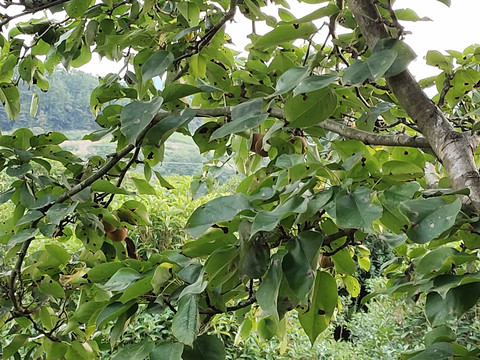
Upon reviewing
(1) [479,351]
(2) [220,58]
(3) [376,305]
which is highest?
(2) [220,58]

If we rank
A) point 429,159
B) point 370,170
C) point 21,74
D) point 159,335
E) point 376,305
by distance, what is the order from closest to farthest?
1. point 370,170
2. point 429,159
3. point 21,74
4. point 159,335
5. point 376,305

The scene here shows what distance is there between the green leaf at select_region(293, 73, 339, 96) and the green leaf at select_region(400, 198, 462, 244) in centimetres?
11

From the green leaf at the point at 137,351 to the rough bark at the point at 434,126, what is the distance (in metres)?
0.27

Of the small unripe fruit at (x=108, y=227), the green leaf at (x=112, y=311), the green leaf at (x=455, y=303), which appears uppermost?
the small unripe fruit at (x=108, y=227)

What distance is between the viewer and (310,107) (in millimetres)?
413

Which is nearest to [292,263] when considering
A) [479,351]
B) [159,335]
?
[479,351]

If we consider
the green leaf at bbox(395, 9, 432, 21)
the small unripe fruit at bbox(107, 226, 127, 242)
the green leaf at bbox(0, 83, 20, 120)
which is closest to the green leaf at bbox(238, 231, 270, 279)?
the green leaf at bbox(395, 9, 432, 21)

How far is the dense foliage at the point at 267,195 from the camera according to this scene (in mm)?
A: 340

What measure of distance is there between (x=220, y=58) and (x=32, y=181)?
0.33 metres

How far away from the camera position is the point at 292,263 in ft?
1.10

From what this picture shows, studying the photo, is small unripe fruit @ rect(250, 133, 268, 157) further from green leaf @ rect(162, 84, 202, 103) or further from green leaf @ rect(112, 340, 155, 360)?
green leaf @ rect(112, 340, 155, 360)

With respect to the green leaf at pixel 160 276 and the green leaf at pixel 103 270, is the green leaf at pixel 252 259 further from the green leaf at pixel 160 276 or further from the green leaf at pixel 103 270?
the green leaf at pixel 103 270

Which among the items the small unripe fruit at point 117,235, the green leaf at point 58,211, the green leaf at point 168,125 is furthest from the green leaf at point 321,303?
the small unripe fruit at point 117,235

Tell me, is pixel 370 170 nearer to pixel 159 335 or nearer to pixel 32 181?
pixel 32 181
